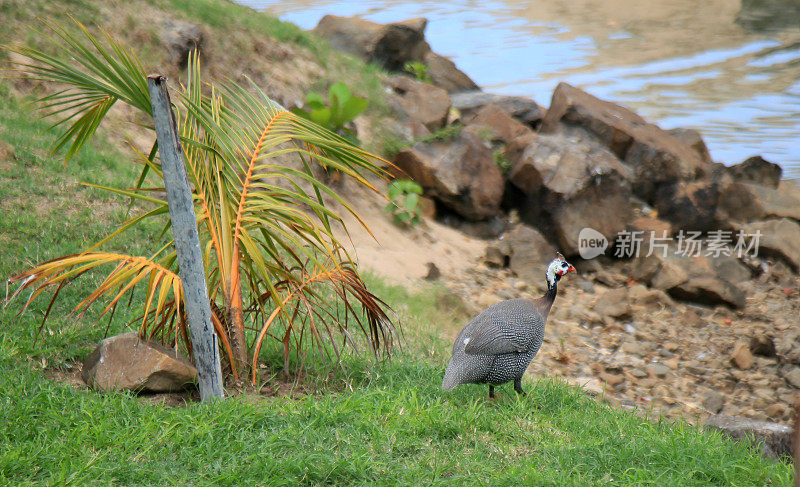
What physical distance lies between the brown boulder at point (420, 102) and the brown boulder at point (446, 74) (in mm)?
1597

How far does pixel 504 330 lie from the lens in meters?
4.50

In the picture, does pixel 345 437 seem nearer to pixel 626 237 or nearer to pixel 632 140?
pixel 626 237

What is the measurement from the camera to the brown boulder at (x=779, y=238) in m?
9.88

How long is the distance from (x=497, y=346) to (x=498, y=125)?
24.3ft

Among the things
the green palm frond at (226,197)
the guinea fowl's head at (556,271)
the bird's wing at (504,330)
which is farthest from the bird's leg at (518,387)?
the green palm frond at (226,197)

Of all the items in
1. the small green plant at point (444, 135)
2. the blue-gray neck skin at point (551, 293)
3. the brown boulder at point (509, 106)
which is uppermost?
the brown boulder at point (509, 106)

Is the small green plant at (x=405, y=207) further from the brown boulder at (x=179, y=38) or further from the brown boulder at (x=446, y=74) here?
the brown boulder at (x=446, y=74)

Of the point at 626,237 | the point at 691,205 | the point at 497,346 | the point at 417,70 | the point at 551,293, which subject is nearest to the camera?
the point at 497,346

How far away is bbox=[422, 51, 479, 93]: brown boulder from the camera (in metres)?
13.7

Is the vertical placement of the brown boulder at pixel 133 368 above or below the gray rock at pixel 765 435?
above

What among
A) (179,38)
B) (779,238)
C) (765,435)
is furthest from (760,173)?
(179,38)

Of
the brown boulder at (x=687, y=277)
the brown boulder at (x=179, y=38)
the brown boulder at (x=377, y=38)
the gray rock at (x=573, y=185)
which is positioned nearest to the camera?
the brown boulder at (x=687, y=277)

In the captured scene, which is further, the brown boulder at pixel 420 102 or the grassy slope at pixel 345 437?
the brown boulder at pixel 420 102
